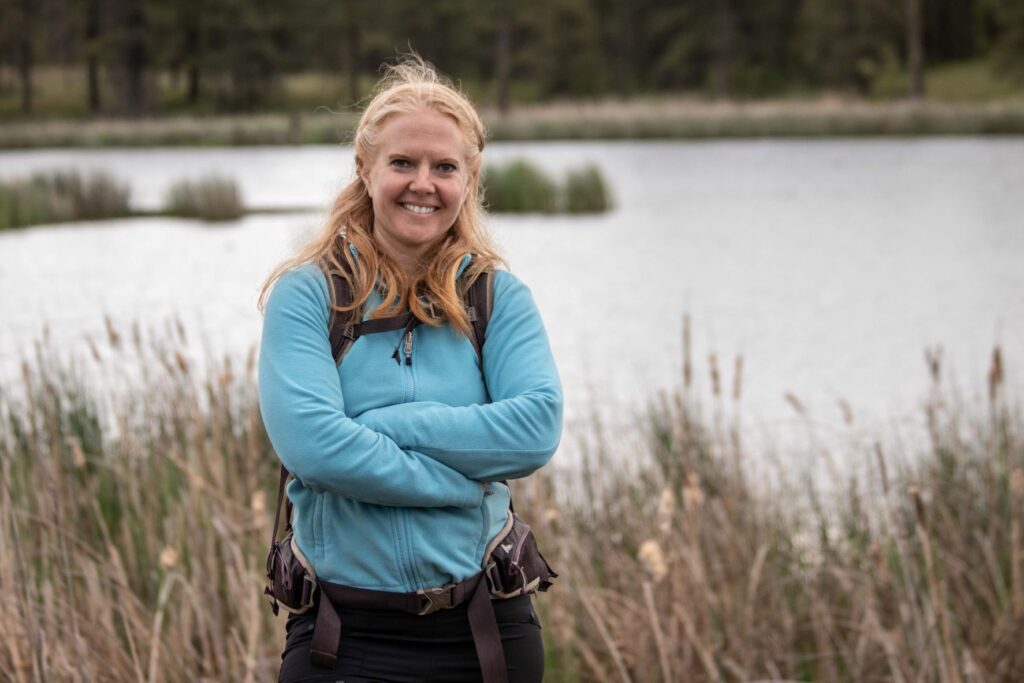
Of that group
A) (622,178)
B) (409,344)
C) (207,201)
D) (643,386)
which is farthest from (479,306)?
(622,178)

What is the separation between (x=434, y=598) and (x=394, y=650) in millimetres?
91

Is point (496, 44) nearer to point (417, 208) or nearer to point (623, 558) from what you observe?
point (623, 558)

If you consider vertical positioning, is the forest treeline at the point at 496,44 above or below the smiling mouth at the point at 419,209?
above

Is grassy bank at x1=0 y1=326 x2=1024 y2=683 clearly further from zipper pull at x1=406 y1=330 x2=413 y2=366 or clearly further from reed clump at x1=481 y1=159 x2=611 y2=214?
reed clump at x1=481 y1=159 x2=611 y2=214

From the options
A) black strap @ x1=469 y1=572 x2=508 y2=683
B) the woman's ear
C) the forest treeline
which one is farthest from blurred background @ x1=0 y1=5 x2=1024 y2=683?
the forest treeline

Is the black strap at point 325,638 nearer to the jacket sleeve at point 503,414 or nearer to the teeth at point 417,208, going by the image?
the jacket sleeve at point 503,414

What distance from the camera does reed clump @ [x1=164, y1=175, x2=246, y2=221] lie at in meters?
17.6

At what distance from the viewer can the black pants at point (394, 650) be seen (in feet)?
5.87

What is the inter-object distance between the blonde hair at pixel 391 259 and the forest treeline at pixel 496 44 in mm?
45600

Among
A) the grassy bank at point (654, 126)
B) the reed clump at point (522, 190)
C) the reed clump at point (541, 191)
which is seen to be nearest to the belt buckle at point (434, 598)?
the reed clump at point (541, 191)

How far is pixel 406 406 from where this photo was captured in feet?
6.11

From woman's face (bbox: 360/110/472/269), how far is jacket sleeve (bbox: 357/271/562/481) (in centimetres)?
13

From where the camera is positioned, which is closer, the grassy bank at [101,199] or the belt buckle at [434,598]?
the belt buckle at [434,598]

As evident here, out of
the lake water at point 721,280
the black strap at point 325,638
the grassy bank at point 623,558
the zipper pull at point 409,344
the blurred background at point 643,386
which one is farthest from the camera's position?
the lake water at point 721,280
